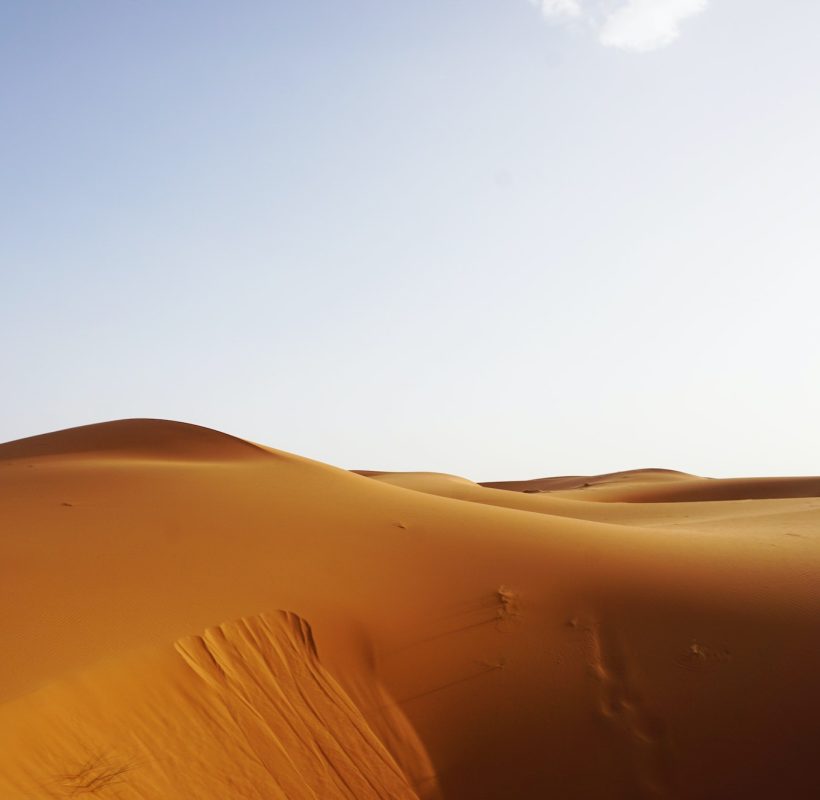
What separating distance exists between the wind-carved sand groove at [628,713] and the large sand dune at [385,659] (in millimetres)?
15

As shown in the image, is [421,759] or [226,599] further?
[226,599]

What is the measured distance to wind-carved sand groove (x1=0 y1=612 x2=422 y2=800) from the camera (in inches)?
159

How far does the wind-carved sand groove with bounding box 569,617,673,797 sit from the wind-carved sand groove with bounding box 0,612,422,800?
1440 mm

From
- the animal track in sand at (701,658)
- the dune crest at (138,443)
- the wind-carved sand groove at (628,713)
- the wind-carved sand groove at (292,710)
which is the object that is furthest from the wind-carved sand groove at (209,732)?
the dune crest at (138,443)

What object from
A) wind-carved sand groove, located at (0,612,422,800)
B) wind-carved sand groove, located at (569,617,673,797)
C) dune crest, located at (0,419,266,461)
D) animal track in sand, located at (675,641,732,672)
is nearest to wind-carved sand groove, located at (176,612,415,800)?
wind-carved sand groove, located at (0,612,422,800)

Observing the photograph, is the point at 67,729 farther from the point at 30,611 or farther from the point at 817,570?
the point at 817,570

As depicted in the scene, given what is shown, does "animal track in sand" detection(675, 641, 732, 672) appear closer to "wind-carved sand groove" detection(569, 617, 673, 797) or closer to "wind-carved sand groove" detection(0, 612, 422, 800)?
"wind-carved sand groove" detection(569, 617, 673, 797)

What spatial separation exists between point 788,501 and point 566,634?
46.9 feet

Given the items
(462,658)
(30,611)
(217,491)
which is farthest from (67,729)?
(217,491)

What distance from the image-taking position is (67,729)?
4.23 m

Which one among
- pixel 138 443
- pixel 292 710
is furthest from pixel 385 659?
pixel 138 443

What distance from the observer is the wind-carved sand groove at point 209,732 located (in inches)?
159

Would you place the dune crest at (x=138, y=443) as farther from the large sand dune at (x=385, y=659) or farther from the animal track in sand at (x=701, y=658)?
the animal track in sand at (x=701, y=658)

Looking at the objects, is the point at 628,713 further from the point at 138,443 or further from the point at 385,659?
the point at 138,443
